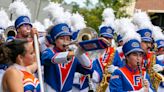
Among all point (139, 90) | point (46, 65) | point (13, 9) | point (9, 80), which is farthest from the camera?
point (13, 9)

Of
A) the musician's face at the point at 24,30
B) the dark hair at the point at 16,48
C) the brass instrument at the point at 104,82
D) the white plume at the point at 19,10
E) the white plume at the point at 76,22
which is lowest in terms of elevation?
the brass instrument at the point at 104,82

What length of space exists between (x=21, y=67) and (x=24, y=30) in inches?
95.6

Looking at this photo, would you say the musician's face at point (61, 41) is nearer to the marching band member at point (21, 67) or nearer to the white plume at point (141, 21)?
the marching band member at point (21, 67)

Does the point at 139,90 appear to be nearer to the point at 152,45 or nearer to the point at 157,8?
the point at 152,45

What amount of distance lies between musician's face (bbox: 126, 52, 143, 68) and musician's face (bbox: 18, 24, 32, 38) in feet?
5.42

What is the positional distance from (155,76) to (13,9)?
8.59 feet

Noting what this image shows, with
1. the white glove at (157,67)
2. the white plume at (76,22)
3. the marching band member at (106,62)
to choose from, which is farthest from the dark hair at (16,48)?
the white plume at (76,22)

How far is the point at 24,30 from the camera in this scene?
8.13 meters

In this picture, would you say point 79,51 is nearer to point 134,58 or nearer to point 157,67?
point 134,58

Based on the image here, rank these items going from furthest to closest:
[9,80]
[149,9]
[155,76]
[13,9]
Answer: [149,9] → [13,9] → [155,76] → [9,80]

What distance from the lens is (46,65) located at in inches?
293

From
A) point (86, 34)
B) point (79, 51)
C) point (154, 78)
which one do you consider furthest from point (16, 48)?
point (154, 78)

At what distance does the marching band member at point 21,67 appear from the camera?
551cm

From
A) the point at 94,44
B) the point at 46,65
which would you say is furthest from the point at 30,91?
the point at 46,65
